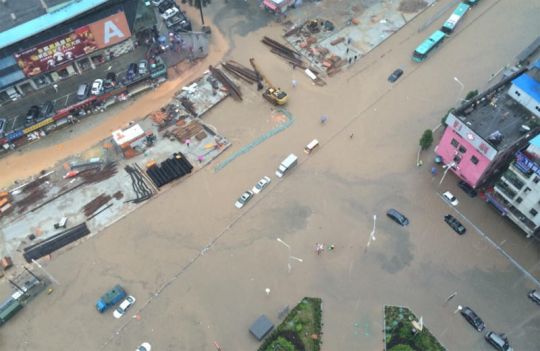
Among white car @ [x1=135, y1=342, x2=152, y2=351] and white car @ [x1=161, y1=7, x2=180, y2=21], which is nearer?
white car @ [x1=135, y1=342, x2=152, y2=351]

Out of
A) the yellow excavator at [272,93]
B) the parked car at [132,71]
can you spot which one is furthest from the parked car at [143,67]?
the yellow excavator at [272,93]

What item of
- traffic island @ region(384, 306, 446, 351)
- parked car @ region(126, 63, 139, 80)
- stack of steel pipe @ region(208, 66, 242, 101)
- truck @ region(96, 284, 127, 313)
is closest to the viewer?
traffic island @ region(384, 306, 446, 351)

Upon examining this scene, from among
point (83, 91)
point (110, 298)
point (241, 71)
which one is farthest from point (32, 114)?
point (241, 71)

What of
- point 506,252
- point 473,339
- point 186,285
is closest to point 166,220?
point 186,285

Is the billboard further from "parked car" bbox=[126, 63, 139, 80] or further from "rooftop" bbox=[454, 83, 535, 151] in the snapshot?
"rooftop" bbox=[454, 83, 535, 151]

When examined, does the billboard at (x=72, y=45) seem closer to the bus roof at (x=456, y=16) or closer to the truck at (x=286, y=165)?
the truck at (x=286, y=165)

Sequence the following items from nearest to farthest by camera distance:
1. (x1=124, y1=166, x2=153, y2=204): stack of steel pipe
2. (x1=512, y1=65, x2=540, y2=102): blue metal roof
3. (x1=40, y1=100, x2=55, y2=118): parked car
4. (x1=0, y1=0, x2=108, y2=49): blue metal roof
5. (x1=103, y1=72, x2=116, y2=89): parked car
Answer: (x1=512, y1=65, x2=540, y2=102): blue metal roof, (x1=124, y1=166, x2=153, y2=204): stack of steel pipe, (x1=0, y1=0, x2=108, y2=49): blue metal roof, (x1=40, y1=100, x2=55, y2=118): parked car, (x1=103, y1=72, x2=116, y2=89): parked car

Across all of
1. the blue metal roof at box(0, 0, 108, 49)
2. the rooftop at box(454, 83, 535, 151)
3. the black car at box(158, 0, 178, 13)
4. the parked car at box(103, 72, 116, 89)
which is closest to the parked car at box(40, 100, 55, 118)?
the parked car at box(103, 72, 116, 89)

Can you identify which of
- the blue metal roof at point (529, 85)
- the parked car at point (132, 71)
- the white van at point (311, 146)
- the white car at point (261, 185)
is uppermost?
the blue metal roof at point (529, 85)
